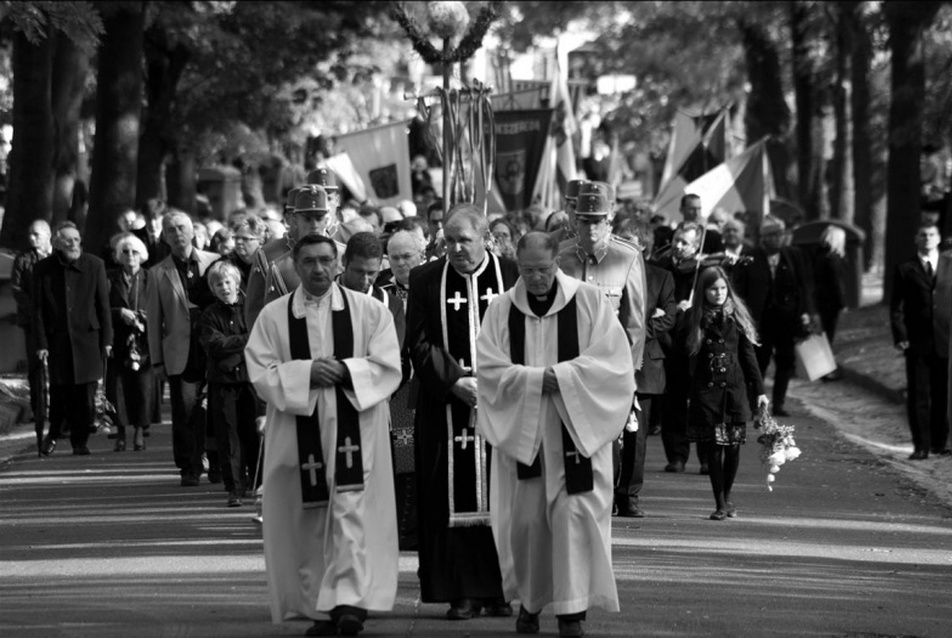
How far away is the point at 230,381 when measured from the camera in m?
13.7

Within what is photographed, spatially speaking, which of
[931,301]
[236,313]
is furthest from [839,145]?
[236,313]

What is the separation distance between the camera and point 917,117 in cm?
2645

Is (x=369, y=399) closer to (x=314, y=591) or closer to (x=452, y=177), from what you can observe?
(x=314, y=591)

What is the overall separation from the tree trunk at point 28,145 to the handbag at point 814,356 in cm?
899

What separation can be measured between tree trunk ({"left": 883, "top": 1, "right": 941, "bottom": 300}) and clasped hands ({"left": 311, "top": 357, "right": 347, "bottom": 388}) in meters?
18.4

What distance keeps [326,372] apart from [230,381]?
186 inches

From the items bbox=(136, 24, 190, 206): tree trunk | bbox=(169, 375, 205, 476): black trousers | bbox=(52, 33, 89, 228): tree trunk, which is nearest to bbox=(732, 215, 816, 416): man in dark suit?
bbox=(169, 375, 205, 476): black trousers

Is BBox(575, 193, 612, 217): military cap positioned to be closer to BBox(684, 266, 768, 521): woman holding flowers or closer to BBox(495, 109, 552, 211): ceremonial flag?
BBox(684, 266, 768, 521): woman holding flowers

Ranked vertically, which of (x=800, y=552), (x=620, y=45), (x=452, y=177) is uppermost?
(x=620, y=45)

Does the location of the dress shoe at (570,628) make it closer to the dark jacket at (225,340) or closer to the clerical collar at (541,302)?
the clerical collar at (541,302)

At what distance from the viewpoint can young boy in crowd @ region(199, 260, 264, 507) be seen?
13.7 meters

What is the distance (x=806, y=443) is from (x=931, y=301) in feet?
5.45

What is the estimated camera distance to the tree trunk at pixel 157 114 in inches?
1273

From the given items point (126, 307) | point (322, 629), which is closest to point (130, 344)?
point (126, 307)
